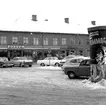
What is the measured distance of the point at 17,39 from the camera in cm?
5481

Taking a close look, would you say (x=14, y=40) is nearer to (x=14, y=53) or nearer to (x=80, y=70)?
(x=14, y=53)

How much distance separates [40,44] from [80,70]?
35.8m

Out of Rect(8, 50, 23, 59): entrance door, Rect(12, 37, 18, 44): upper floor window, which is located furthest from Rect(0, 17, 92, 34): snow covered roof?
Rect(8, 50, 23, 59): entrance door

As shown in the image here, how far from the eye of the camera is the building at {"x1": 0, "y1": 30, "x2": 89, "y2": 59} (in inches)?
2116

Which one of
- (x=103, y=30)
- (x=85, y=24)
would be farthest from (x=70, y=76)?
(x=85, y=24)

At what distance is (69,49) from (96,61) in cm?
4055

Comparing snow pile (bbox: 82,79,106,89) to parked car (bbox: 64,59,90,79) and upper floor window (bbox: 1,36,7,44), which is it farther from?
upper floor window (bbox: 1,36,7,44)

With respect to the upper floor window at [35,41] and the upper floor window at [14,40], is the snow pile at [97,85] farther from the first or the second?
the upper floor window at [35,41]

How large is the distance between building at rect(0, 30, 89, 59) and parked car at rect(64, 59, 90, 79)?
3035 centimetres

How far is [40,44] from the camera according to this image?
184ft

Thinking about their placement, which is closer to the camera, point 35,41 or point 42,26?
point 35,41

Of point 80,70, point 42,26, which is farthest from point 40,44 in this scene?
point 80,70

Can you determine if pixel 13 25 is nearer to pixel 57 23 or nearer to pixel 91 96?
pixel 57 23

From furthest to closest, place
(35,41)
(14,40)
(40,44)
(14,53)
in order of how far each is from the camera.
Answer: (40,44) < (35,41) < (14,40) < (14,53)
